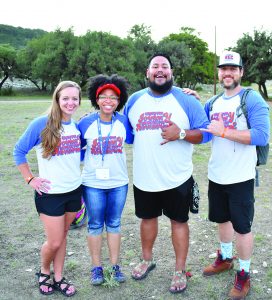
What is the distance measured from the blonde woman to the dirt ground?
0.68 metres

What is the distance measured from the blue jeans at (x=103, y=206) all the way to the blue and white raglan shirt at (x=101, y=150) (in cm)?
7

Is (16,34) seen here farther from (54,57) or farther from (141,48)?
(54,57)

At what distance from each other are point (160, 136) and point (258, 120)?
939 mm

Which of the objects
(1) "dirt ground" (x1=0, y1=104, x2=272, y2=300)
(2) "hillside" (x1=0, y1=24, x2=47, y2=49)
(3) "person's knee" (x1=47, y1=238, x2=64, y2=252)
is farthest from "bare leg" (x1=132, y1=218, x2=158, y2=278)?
(2) "hillside" (x1=0, y1=24, x2=47, y2=49)

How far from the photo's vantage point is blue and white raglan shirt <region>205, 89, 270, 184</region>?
3.43m

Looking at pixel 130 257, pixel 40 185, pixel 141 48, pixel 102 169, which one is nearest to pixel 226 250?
pixel 130 257

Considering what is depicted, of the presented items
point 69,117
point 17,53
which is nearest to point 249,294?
point 69,117

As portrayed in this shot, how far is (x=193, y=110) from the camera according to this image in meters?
3.67

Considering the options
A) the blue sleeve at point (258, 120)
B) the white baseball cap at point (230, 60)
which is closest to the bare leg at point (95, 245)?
the blue sleeve at point (258, 120)

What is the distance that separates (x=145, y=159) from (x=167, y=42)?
201 feet

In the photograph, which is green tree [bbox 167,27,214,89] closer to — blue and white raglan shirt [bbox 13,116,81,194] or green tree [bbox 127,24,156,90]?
green tree [bbox 127,24,156,90]

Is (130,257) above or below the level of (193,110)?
below

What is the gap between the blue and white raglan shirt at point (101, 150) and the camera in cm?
364

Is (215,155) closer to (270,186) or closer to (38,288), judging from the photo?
(38,288)
